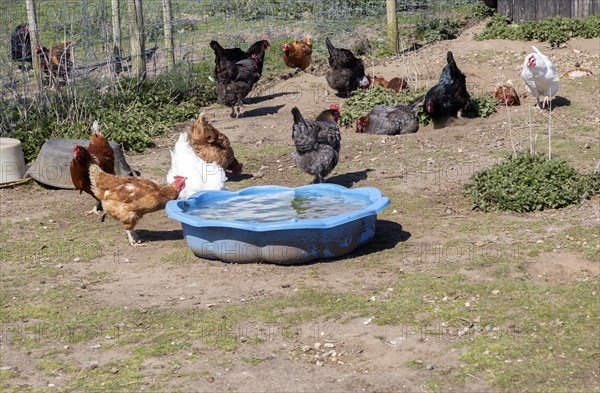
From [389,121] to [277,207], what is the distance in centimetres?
405

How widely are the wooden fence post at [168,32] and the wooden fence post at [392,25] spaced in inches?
163

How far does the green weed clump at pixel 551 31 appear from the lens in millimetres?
15852

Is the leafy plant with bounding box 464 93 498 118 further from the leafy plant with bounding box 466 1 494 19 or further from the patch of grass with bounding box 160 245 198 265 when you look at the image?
the leafy plant with bounding box 466 1 494 19

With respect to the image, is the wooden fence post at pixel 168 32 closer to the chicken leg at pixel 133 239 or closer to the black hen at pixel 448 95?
the black hen at pixel 448 95

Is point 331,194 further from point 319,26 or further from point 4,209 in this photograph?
point 319,26

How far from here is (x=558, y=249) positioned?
7.42 metres

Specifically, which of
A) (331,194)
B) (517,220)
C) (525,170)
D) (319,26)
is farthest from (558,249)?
(319,26)

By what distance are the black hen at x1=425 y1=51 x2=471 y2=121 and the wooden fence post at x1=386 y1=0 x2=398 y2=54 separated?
469 centimetres

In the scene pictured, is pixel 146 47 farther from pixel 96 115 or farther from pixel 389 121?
pixel 389 121

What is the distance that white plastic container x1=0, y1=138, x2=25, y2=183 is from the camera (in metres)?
10.9

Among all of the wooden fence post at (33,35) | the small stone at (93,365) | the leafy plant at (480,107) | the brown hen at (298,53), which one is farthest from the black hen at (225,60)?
the small stone at (93,365)

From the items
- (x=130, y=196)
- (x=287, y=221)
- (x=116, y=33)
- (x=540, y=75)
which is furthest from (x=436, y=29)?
(x=287, y=221)

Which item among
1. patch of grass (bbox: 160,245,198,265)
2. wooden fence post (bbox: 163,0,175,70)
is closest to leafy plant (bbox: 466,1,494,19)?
wooden fence post (bbox: 163,0,175,70)

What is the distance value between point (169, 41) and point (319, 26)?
3.84 meters
